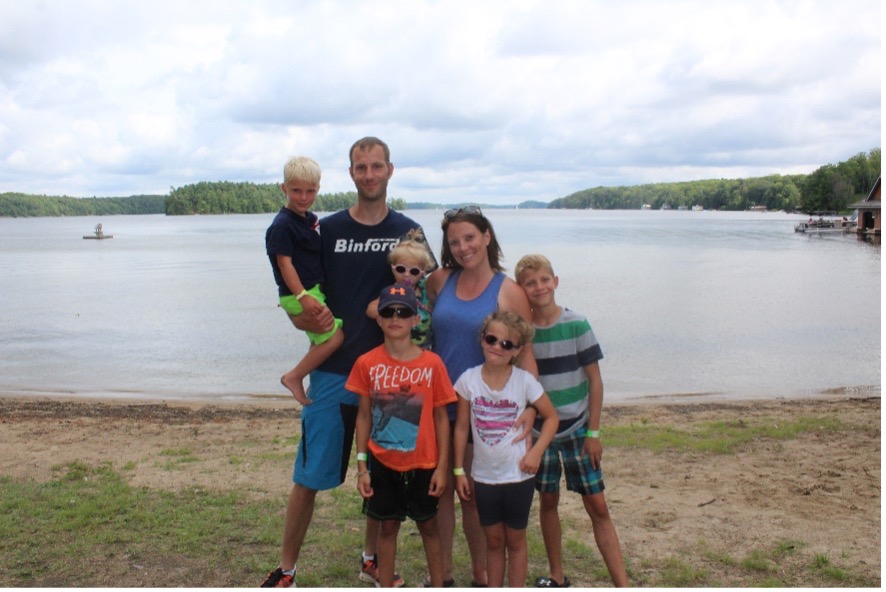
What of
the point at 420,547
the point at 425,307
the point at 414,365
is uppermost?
the point at 425,307

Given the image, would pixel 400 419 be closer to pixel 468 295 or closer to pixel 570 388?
pixel 468 295

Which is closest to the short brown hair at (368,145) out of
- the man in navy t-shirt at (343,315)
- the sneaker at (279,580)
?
the man in navy t-shirt at (343,315)

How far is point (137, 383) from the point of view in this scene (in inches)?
578

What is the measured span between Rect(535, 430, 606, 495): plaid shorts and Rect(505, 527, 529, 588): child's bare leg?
37 cm

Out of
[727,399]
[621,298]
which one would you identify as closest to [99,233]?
[621,298]

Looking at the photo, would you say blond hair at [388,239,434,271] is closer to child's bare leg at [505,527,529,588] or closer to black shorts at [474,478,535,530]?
black shorts at [474,478,535,530]

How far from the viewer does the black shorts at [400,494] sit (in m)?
3.76

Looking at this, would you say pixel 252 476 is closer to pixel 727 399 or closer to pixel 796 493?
pixel 796 493

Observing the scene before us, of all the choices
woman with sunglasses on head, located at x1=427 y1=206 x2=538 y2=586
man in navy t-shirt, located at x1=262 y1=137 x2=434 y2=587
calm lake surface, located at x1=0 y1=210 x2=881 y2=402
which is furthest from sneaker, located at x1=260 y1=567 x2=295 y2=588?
calm lake surface, located at x1=0 y1=210 x2=881 y2=402

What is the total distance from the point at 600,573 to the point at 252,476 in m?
3.36

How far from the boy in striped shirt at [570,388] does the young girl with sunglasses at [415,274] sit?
50 cm

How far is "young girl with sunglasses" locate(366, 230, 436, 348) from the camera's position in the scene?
12.8ft

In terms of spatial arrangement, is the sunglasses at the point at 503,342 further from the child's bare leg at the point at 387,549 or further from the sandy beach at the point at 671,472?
the sandy beach at the point at 671,472

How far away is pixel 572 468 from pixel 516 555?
55 centimetres
